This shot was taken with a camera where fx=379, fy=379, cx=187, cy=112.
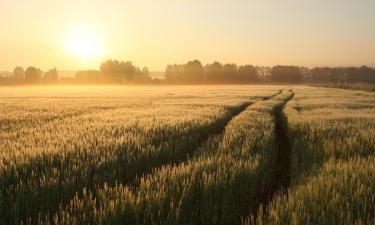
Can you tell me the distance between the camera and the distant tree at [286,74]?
175625 mm

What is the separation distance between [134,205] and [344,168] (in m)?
3.60

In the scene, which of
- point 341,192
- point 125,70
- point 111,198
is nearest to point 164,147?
point 111,198

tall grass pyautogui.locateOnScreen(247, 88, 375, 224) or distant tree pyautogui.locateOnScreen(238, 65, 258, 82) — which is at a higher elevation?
distant tree pyautogui.locateOnScreen(238, 65, 258, 82)

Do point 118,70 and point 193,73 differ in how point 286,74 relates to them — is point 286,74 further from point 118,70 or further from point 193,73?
point 118,70

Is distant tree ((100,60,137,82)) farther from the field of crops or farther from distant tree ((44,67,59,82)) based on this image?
the field of crops

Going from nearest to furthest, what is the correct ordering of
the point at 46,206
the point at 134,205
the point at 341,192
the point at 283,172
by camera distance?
the point at 134,205 → the point at 46,206 → the point at 341,192 → the point at 283,172

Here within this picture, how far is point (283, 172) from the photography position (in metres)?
7.32

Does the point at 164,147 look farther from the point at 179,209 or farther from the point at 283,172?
the point at 179,209

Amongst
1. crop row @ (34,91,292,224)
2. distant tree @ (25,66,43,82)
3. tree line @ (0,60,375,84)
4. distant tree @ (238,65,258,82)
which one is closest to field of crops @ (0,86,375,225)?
crop row @ (34,91,292,224)

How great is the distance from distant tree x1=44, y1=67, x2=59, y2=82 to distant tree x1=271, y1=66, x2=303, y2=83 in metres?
98.4

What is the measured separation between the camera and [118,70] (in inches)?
6142

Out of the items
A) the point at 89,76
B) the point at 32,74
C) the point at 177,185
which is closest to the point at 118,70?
the point at 89,76

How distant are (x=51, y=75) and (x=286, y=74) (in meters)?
108

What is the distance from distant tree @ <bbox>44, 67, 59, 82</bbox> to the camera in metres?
167
